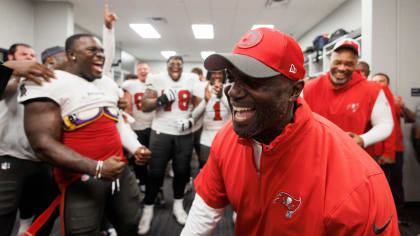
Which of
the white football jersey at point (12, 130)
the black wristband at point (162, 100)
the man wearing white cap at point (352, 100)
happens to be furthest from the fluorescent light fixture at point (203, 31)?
the white football jersey at point (12, 130)

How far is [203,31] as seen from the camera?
20.9ft

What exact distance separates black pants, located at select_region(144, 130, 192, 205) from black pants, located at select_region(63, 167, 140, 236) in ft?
2.42

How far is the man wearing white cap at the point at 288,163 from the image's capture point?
2.10 ft

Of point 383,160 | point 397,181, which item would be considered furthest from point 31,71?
point 397,181

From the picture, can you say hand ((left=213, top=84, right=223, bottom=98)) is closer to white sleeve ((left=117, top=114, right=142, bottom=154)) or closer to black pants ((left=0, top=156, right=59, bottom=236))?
white sleeve ((left=117, top=114, right=142, bottom=154))

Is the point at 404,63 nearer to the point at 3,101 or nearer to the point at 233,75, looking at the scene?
the point at 233,75

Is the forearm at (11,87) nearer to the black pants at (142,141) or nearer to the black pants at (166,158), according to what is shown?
the black pants at (166,158)

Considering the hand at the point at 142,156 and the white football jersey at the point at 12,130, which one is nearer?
the white football jersey at the point at 12,130

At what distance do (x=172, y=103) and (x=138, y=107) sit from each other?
105cm

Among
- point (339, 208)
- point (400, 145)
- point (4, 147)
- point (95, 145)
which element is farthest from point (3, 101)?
point (400, 145)

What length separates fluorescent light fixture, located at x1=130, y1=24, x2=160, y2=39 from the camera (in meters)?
6.02

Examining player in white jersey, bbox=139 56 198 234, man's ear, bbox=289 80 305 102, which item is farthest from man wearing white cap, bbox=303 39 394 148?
player in white jersey, bbox=139 56 198 234

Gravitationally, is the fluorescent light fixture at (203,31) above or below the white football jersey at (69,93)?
above

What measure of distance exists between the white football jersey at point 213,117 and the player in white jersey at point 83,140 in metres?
1.02
